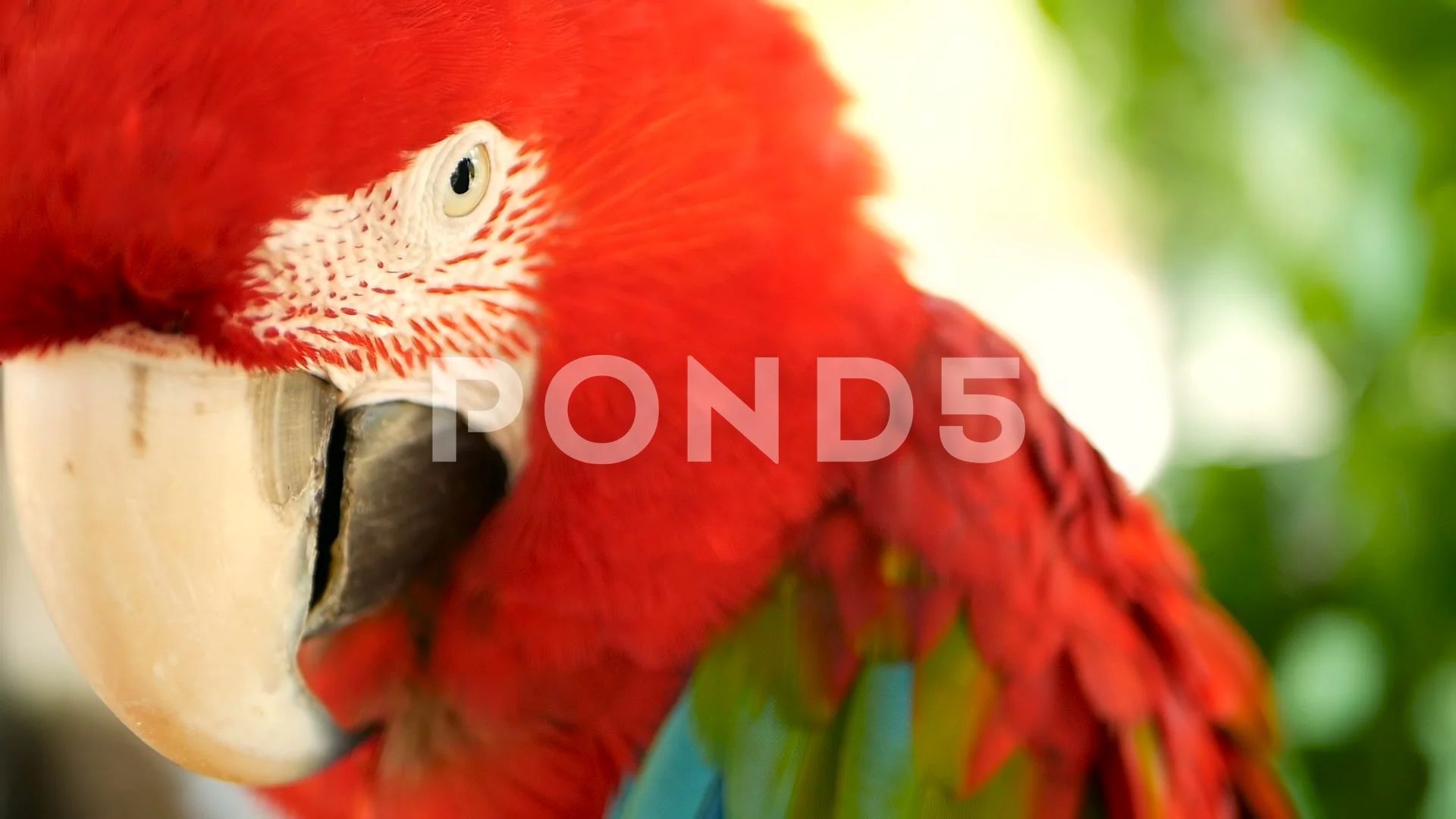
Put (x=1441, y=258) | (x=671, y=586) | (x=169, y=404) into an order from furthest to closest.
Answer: (x=1441, y=258), (x=671, y=586), (x=169, y=404)

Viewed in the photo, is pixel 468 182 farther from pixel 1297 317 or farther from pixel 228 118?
pixel 1297 317

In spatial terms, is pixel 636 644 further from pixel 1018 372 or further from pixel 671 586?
pixel 1018 372

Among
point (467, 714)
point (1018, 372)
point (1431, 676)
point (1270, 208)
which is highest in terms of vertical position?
point (1270, 208)

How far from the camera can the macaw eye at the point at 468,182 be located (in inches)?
16.9

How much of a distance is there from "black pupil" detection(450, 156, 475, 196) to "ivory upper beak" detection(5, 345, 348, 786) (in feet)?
0.34

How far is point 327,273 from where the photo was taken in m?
0.41

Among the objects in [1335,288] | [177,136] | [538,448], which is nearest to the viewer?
[177,136]

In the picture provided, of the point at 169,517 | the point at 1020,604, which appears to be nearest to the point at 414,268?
the point at 169,517

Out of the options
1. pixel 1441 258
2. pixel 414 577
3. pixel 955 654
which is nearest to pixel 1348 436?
pixel 1441 258

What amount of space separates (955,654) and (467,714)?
26 cm

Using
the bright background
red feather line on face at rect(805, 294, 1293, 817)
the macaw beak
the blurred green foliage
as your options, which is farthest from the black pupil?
the blurred green foliage

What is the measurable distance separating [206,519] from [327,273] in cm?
12

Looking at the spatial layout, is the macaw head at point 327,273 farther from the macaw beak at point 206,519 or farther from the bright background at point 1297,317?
the bright background at point 1297,317

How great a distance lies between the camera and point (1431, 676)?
2.90 ft
